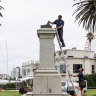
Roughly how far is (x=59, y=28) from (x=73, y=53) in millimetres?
50830

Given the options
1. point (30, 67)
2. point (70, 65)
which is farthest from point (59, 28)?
point (30, 67)

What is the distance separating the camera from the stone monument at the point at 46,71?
10844mm

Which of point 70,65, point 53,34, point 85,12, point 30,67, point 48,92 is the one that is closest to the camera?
point 48,92

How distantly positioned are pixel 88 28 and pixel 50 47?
1903 centimetres

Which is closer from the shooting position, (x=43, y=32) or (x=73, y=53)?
(x=43, y=32)

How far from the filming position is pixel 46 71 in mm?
11109

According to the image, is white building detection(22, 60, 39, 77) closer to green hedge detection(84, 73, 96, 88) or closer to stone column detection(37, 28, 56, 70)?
green hedge detection(84, 73, 96, 88)

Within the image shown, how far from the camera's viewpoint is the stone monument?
35.6 ft

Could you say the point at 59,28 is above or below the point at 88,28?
below

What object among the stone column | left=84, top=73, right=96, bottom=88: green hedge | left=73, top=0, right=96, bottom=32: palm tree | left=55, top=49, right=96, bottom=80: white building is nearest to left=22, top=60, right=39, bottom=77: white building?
left=55, top=49, right=96, bottom=80: white building

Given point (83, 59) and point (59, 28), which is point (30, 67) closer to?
point (83, 59)

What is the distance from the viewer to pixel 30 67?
7619cm

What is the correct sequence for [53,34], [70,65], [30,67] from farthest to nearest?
1. [30,67]
2. [70,65]
3. [53,34]

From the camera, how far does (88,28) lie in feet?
97.9
